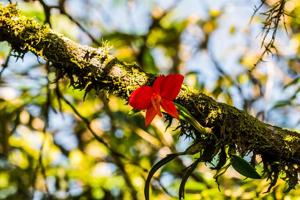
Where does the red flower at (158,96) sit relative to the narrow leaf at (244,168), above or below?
above

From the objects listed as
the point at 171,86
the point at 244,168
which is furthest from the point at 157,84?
the point at 244,168

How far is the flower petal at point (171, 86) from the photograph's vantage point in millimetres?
923

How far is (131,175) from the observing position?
6.89 ft

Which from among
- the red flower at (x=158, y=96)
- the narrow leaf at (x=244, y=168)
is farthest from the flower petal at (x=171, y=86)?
the narrow leaf at (x=244, y=168)

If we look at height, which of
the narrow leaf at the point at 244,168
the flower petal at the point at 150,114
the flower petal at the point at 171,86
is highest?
the flower petal at the point at 171,86

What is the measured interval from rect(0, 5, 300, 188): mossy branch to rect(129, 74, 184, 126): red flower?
0.06 meters

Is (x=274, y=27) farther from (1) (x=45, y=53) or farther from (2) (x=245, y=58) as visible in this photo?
(2) (x=245, y=58)

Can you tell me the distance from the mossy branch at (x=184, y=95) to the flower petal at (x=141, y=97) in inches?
2.7

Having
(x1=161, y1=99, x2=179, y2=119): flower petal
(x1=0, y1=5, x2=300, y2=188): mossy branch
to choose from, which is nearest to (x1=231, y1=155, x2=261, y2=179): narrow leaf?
(x1=0, y1=5, x2=300, y2=188): mossy branch

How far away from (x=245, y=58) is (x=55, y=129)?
1.01 m

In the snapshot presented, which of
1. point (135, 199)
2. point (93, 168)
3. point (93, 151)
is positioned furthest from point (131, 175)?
point (93, 151)

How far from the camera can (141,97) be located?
0.92m

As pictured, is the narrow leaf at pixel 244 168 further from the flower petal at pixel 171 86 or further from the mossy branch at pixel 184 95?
the flower petal at pixel 171 86

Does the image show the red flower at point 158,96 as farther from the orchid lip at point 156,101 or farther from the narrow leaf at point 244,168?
the narrow leaf at point 244,168
